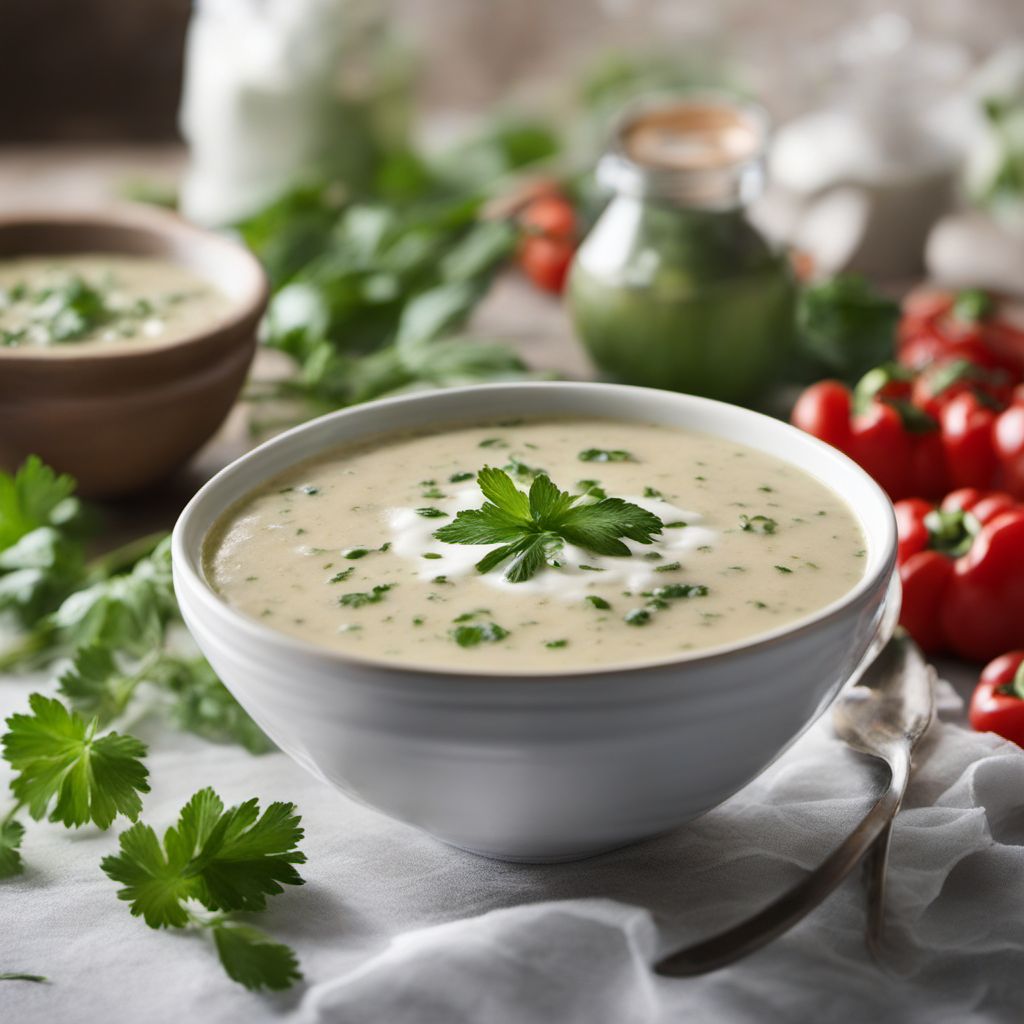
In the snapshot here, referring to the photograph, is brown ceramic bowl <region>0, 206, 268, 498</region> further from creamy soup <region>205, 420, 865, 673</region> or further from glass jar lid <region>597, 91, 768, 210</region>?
glass jar lid <region>597, 91, 768, 210</region>

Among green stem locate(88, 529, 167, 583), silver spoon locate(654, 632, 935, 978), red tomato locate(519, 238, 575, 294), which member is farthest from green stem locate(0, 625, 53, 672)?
red tomato locate(519, 238, 575, 294)

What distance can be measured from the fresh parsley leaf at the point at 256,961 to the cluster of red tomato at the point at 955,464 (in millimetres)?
941

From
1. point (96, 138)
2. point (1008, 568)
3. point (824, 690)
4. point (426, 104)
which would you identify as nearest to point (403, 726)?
point (824, 690)

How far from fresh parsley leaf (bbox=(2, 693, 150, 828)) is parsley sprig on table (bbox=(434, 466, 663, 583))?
434mm

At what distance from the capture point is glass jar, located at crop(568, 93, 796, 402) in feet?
8.87

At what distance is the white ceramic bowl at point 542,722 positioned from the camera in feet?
4.21

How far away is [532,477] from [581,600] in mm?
306

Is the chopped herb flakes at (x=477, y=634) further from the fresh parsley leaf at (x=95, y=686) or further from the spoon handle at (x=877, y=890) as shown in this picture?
the fresh parsley leaf at (x=95, y=686)

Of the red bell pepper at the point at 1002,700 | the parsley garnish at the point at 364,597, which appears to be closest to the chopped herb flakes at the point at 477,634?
the parsley garnish at the point at 364,597

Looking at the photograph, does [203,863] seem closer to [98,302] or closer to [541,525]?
[541,525]

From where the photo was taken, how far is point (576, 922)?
143cm

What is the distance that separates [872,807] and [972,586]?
60 cm

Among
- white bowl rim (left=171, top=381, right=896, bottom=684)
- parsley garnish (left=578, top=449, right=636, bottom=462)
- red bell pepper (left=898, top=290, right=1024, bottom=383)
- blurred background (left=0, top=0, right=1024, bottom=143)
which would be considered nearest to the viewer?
white bowl rim (left=171, top=381, right=896, bottom=684)

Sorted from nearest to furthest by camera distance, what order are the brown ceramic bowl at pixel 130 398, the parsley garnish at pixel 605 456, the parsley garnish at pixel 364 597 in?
the parsley garnish at pixel 364 597, the parsley garnish at pixel 605 456, the brown ceramic bowl at pixel 130 398
